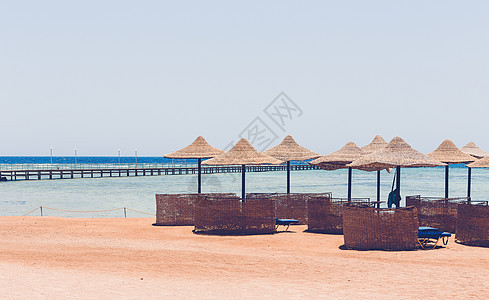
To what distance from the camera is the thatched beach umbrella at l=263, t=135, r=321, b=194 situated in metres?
17.9

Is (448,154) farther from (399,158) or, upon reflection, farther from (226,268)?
(226,268)

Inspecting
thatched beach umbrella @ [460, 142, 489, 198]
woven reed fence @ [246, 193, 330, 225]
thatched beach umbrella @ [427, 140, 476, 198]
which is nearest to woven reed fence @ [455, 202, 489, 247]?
thatched beach umbrella @ [427, 140, 476, 198]

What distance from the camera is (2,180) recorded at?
5759cm

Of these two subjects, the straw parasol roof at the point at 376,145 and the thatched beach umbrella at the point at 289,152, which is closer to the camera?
the thatched beach umbrella at the point at 289,152

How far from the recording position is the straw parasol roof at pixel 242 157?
1493 cm

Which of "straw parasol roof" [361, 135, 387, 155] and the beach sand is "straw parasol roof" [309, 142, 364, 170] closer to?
"straw parasol roof" [361, 135, 387, 155]

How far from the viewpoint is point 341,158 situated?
15984 millimetres

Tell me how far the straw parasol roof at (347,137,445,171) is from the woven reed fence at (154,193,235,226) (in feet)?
18.1

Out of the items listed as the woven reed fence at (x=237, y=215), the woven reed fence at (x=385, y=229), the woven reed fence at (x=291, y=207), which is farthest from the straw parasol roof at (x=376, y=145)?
the woven reed fence at (x=385, y=229)

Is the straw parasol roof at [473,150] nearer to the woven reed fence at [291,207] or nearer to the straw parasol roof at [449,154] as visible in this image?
the straw parasol roof at [449,154]

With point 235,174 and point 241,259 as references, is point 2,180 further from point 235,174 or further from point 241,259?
point 241,259

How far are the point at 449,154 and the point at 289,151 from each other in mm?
5219

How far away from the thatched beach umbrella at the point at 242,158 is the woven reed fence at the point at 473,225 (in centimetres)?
526

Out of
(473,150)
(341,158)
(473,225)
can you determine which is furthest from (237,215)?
(473,150)
